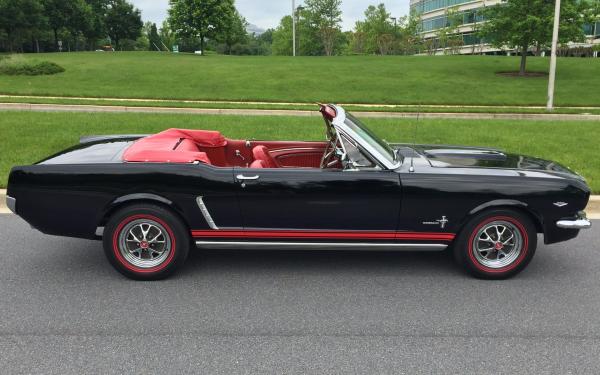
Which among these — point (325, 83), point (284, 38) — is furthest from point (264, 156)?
point (284, 38)

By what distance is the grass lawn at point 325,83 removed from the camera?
1889cm

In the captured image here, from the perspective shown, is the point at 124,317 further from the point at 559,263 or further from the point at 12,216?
the point at 559,263

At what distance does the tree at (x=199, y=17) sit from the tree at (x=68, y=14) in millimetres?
18036

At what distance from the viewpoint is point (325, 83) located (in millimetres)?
22734

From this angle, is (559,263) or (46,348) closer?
(46,348)

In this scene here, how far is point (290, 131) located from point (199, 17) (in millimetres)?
38778

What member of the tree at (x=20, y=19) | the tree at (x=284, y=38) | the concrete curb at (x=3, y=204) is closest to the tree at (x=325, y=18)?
the tree at (x=284, y=38)

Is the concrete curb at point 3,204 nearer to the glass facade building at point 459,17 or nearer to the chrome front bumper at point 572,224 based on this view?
the chrome front bumper at point 572,224

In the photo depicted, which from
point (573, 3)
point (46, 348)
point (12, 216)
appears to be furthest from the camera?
point (573, 3)

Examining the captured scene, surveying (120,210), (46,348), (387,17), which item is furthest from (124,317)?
(387,17)

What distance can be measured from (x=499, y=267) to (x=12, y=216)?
5.19 metres

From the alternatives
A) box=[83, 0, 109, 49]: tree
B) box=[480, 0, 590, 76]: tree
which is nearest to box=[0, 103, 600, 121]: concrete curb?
box=[480, 0, 590, 76]: tree

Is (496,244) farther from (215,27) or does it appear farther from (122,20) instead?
(122,20)

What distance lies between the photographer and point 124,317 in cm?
346
